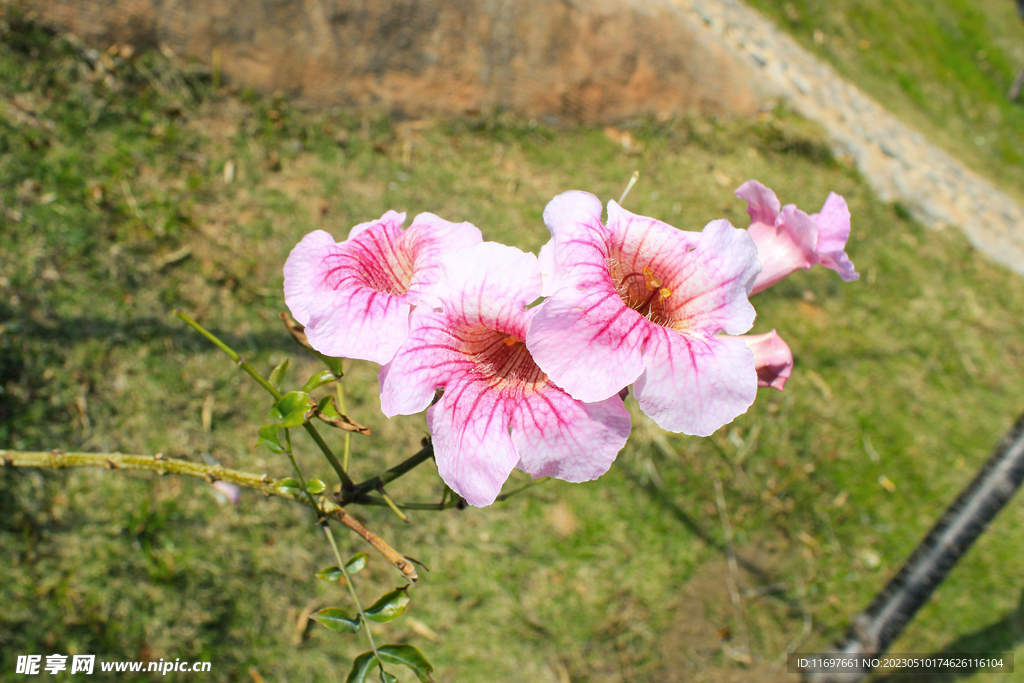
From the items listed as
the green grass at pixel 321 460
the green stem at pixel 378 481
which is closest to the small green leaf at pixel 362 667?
the green stem at pixel 378 481

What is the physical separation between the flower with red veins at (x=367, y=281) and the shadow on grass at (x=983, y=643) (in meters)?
4.10

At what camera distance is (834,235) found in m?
1.25

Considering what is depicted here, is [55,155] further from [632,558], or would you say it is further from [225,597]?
[632,558]

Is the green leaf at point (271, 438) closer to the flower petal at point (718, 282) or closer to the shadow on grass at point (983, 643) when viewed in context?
the flower petal at point (718, 282)

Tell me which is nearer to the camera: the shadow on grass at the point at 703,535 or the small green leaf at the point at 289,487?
the small green leaf at the point at 289,487

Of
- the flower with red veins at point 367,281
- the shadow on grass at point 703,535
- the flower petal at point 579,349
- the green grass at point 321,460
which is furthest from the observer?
the shadow on grass at point 703,535

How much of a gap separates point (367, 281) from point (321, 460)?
2.48m

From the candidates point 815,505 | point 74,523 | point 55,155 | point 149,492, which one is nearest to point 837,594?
point 815,505

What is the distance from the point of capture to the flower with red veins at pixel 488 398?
0.96m

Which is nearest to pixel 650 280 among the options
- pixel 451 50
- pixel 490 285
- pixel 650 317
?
pixel 650 317

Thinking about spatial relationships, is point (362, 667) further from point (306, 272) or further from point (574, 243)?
point (574, 243)

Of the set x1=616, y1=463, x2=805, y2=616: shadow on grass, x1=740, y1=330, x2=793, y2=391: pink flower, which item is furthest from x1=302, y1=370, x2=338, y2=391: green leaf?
x1=616, y1=463, x2=805, y2=616: shadow on grass

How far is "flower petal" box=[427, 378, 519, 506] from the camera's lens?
3.15ft

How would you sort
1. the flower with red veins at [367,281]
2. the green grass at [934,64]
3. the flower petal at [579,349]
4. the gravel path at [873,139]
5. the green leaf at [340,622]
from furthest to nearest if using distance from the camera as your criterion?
the green grass at [934,64]
the gravel path at [873,139]
the green leaf at [340,622]
the flower with red veins at [367,281]
the flower petal at [579,349]
